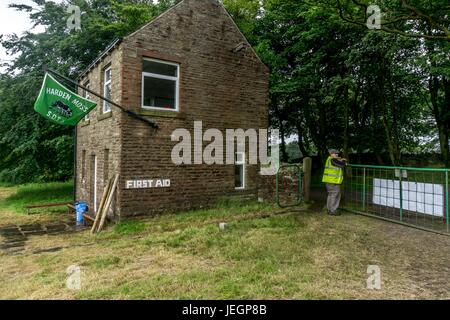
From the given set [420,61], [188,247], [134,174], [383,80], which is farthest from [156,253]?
[383,80]

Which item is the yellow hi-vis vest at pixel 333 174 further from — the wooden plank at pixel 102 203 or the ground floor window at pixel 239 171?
the wooden plank at pixel 102 203

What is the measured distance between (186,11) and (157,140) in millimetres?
4712

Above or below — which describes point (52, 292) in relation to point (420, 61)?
below

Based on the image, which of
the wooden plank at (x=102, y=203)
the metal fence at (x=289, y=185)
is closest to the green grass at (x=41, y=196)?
the wooden plank at (x=102, y=203)

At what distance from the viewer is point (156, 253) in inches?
240

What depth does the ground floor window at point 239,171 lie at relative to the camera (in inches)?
465

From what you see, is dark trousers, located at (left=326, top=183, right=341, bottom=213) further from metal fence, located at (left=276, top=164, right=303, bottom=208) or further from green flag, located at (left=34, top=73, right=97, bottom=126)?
green flag, located at (left=34, top=73, right=97, bottom=126)

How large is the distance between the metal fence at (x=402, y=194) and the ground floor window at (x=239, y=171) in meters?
3.87

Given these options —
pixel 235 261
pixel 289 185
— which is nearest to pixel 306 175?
pixel 289 185

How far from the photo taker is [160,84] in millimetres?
11297

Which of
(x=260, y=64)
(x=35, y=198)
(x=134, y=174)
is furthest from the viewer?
(x=35, y=198)

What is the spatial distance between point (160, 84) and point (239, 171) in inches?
182

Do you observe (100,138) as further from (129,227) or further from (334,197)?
(334,197)

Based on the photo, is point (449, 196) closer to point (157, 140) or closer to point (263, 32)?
point (157, 140)
